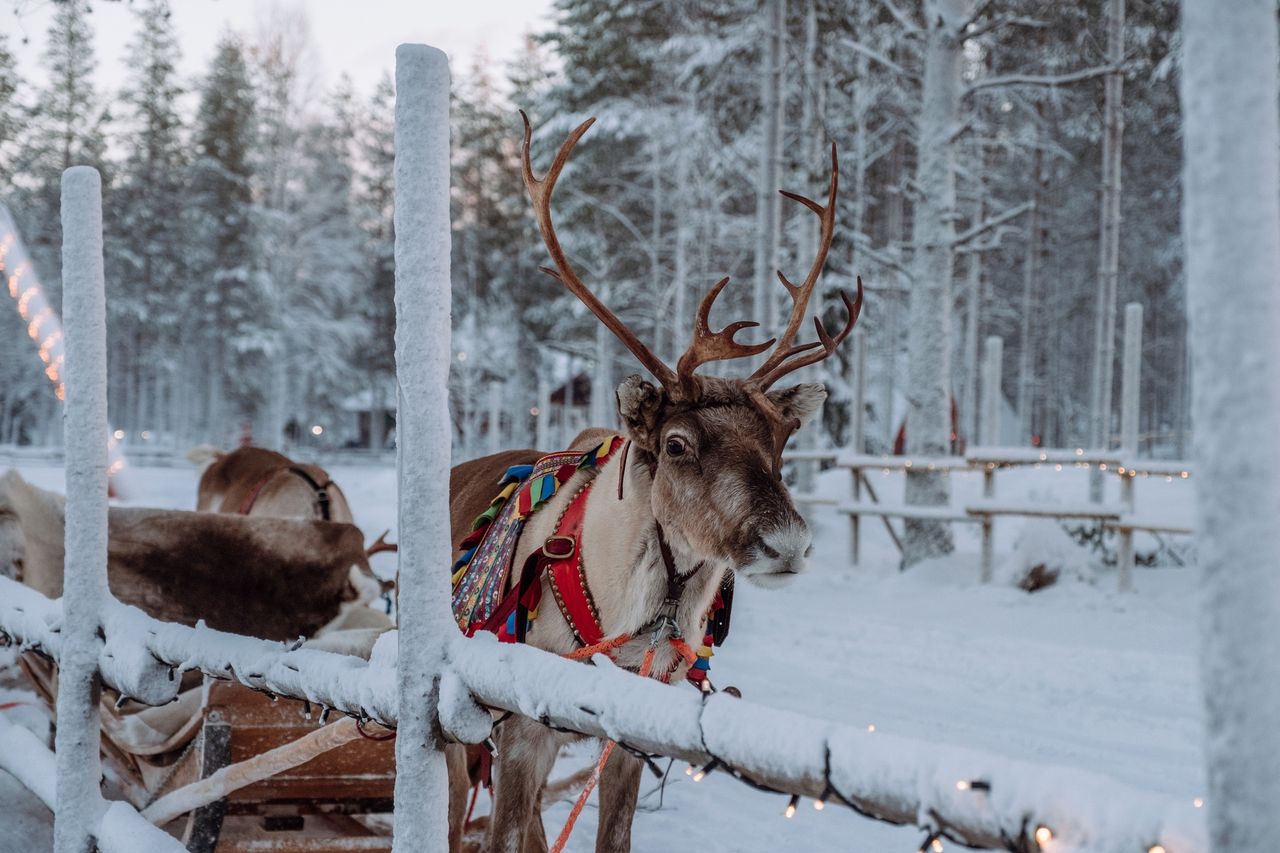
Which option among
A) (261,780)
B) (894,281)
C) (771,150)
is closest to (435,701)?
(261,780)

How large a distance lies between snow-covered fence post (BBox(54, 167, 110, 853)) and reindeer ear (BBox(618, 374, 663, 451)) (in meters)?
1.41

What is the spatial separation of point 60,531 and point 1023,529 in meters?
8.40

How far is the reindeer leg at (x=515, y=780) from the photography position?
2.65m

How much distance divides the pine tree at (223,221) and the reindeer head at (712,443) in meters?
30.8

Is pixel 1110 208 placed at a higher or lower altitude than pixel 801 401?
higher

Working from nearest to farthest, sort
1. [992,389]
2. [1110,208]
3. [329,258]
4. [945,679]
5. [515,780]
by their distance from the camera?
[515,780] < [945,679] < [992,389] < [1110,208] < [329,258]

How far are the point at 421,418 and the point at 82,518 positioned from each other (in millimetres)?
1428

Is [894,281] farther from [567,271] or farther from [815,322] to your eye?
[567,271]

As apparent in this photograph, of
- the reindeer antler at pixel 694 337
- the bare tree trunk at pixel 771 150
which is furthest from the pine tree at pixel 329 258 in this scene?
the reindeer antler at pixel 694 337

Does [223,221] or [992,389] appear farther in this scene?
[223,221]

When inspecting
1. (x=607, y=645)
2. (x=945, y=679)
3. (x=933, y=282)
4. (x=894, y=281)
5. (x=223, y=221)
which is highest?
(x=223, y=221)

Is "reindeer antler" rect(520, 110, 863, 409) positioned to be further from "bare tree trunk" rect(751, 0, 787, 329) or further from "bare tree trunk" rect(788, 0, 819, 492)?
"bare tree trunk" rect(788, 0, 819, 492)

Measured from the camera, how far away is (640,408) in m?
2.65

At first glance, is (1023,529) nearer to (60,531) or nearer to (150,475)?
(60,531)
